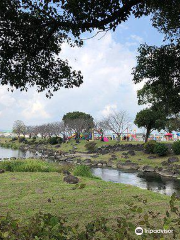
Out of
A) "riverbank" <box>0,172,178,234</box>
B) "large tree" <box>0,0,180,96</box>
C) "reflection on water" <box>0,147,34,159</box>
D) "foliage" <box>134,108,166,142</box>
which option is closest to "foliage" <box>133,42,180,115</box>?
"large tree" <box>0,0,180,96</box>

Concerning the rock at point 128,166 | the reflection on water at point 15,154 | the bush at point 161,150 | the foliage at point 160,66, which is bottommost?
the reflection on water at point 15,154

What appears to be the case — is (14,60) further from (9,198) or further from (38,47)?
(9,198)

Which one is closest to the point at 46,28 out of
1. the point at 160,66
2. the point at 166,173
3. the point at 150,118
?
the point at 160,66

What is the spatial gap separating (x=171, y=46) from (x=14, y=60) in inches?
172

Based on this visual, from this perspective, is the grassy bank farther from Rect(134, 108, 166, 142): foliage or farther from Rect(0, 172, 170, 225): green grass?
Rect(134, 108, 166, 142): foliage

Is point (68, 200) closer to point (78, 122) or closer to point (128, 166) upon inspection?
point (128, 166)

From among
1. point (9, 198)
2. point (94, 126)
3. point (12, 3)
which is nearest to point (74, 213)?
point (9, 198)

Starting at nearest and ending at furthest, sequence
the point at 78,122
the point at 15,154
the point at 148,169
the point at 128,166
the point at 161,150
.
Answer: the point at 148,169, the point at 128,166, the point at 161,150, the point at 15,154, the point at 78,122

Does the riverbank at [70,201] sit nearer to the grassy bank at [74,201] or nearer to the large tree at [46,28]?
the grassy bank at [74,201]

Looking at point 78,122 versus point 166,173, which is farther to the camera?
point 78,122

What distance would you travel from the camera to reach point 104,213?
599 centimetres

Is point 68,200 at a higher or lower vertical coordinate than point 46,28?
lower

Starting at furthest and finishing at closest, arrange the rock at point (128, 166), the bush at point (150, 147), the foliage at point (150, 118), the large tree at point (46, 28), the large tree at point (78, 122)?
the large tree at point (78, 122) < the foliage at point (150, 118) < the bush at point (150, 147) < the rock at point (128, 166) < the large tree at point (46, 28)

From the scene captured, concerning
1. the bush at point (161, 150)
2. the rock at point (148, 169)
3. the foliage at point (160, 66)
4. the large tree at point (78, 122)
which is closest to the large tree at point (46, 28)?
the foliage at point (160, 66)
